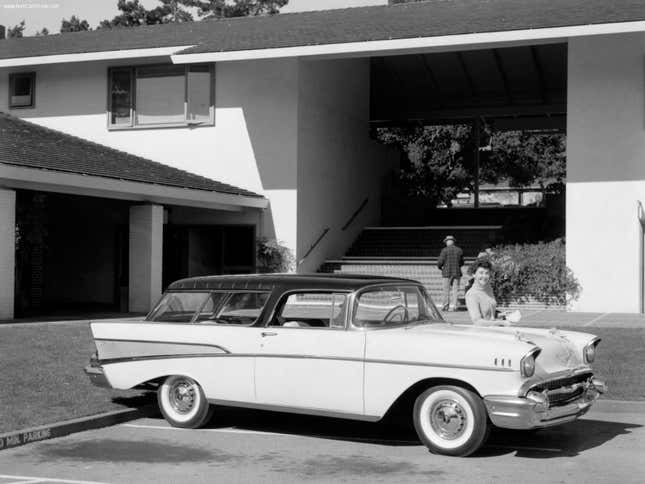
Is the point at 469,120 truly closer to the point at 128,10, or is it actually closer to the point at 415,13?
the point at 415,13

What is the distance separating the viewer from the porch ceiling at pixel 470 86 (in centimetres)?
2734

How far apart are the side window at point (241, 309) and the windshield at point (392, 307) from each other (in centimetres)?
95

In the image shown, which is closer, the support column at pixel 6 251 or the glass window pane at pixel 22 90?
the support column at pixel 6 251

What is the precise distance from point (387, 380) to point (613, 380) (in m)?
4.01

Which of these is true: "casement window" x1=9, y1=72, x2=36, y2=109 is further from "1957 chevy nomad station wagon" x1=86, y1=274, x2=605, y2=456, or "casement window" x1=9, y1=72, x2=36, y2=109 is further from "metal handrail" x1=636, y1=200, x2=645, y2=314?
"1957 chevy nomad station wagon" x1=86, y1=274, x2=605, y2=456

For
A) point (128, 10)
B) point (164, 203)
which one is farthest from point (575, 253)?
point (128, 10)

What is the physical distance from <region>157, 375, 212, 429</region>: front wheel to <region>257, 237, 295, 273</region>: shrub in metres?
14.3

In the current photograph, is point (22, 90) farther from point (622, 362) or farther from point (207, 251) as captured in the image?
point (622, 362)

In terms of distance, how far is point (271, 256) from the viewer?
2298 centimetres

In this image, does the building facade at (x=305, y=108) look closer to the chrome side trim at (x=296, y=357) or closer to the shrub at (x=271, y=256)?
the shrub at (x=271, y=256)

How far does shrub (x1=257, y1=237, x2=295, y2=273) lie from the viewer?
2295 centimetres

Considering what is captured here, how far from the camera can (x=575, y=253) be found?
21.0 metres

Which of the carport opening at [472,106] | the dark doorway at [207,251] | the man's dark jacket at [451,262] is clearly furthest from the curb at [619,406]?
the carport opening at [472,106]

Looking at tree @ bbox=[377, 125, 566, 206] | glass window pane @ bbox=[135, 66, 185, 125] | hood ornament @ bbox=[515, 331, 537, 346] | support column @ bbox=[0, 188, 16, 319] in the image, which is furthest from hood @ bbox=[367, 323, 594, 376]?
tree @ bbox=[377, 125, 566, 206]
